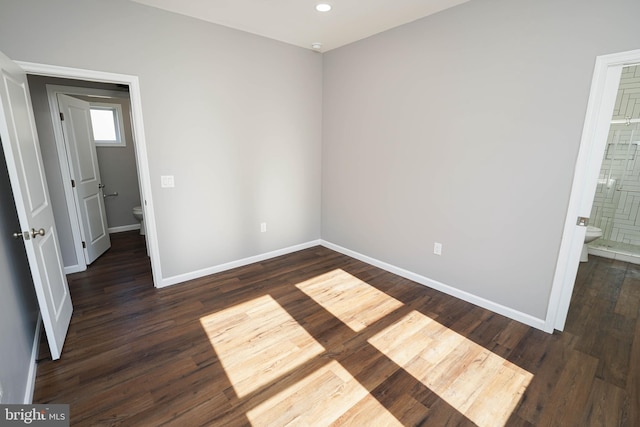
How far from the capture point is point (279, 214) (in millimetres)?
3883

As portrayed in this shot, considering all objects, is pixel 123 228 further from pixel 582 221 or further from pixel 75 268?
pixel 582 221

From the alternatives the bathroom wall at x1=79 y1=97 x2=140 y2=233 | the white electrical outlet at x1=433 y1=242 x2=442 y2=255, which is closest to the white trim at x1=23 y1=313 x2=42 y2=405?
the bathroom wall at x1=79 y1=97 x2=140 y2=233

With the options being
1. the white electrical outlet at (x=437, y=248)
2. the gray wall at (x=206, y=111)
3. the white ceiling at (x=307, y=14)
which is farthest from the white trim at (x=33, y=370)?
the white electrical outlet at (x=437, y=248)

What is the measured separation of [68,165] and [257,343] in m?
3.01

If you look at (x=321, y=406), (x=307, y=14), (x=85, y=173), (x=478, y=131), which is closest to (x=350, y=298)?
(x=321, y=406)

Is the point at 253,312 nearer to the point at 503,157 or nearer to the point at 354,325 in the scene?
the point at 354,325

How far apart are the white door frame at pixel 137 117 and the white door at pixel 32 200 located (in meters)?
0.18

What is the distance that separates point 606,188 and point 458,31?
349cm

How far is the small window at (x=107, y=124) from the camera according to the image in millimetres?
4641

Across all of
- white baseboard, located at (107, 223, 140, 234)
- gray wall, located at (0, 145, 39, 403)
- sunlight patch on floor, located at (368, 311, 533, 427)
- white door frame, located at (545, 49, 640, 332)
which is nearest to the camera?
gray wall, located at (0, 145, 39, 403)

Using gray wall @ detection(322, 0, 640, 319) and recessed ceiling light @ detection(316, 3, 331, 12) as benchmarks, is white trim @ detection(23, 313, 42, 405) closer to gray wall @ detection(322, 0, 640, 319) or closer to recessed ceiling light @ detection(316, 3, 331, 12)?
gray wall @ detection(322, 0, 640, 319)

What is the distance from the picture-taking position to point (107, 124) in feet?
15.6

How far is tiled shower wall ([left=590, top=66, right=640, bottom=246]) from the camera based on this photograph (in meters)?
3.77

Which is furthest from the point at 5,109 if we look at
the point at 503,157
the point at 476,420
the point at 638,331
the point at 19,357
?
the point at 638,331
